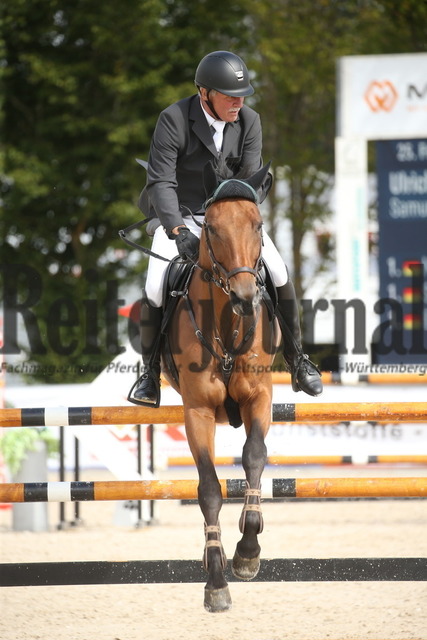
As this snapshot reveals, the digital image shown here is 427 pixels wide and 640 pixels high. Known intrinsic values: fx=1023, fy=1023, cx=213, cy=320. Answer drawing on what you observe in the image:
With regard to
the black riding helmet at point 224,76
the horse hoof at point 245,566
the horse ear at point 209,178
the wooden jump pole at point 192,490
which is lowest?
the horse hoof at point 245,566

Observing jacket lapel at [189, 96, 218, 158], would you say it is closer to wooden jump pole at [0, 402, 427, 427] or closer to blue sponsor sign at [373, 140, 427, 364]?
wooden jump pole at [0, 402, 427, 427]

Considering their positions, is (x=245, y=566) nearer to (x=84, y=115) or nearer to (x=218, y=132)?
(x=218, y=132)

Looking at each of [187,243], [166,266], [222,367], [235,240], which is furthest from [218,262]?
[166,266]

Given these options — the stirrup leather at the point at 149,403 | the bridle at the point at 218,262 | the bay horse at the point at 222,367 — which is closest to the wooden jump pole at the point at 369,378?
the stirrup leather at the point at 149,403

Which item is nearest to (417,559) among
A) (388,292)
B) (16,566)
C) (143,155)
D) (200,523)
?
(16,566)

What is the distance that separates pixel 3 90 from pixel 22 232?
316 cm

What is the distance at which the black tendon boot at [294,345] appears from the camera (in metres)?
5.61

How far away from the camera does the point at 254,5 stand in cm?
2231

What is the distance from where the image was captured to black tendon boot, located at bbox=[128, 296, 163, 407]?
18.2ft

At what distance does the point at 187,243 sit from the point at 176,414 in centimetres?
99

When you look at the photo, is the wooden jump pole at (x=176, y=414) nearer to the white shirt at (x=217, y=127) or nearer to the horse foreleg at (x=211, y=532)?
the horse foreleg at (x=211, y=532)

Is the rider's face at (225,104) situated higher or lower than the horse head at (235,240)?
higher

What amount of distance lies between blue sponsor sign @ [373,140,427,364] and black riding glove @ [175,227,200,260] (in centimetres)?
661

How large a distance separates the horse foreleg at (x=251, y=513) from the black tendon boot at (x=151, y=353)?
0.73 metres
